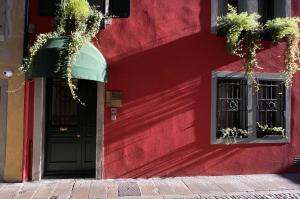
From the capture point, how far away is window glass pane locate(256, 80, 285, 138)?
9.47m

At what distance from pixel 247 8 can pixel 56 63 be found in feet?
16.6

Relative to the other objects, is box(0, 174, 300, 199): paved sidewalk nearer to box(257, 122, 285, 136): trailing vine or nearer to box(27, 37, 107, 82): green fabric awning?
box(257, 122, 285, 136): trailing vine

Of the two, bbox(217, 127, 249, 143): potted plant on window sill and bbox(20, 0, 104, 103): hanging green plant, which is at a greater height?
bbox(20, 0, 104, 103): hanging green plant

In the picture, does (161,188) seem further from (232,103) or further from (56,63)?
(56,63)

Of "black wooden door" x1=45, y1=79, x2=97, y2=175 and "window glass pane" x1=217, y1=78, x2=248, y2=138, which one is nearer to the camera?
"black wooden door" x1=45, y1=79, x2=97, y2=175

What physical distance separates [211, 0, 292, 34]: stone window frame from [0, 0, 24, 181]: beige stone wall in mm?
4501

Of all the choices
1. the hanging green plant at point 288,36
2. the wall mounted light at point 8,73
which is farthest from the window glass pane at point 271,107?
the wall mounted light at point 8,73

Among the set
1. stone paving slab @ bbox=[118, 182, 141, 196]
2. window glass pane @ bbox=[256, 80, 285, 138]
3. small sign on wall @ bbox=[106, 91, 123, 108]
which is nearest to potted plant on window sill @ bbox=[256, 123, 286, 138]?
window glass pane @ bbox=[256, 80, 285, 138]

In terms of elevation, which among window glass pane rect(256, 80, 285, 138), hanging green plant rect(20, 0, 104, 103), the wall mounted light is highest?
hanging green plant rect(20, 0, 104, 103)

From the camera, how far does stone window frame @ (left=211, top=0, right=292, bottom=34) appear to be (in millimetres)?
9141

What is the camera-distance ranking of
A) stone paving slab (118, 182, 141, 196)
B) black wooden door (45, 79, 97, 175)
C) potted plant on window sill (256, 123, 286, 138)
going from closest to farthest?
stone paving slab (118, 182, 141, 196)
black wooden door (45, 79, 97, 175)
potted plant on window sill (256, 123, 286, 138)

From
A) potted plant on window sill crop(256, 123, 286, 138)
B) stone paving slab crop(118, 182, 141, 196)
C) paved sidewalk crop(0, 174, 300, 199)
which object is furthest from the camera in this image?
potted plant on window sill crop(256, 123, 286, 138)

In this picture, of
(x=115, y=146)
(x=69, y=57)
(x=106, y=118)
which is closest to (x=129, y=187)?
(x=115, y=146)

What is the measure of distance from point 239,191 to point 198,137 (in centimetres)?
172
